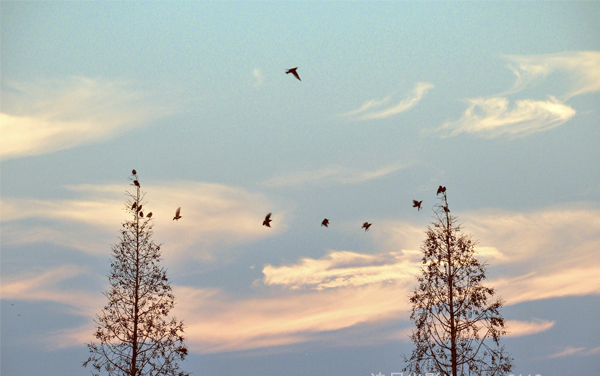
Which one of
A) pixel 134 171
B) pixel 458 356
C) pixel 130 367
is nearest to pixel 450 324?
pixel 458 356

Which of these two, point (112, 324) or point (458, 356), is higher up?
point (112, 324)

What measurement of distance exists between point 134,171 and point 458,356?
17.6 metres

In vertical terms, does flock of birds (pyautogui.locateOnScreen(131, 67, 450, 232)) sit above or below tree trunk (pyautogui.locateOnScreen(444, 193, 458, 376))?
above

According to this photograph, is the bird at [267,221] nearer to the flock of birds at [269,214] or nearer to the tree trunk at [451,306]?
the flock of birds at [269,214]

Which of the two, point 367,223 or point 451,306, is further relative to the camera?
point 367,223

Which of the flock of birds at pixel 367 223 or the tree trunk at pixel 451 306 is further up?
the flock of birds at pixel 367 223

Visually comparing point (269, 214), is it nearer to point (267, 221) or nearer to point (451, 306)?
point (267, 221)

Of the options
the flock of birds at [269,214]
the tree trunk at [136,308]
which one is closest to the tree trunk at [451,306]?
the flock of birds at [269,214]

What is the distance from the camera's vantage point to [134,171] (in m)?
29.5

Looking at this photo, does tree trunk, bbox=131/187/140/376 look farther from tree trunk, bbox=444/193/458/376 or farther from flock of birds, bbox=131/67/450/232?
tree trunk, bbox=444/193/458/376

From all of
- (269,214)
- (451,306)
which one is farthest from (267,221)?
(451,306)

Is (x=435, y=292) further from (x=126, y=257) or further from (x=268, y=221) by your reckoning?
(x=126, y=257)

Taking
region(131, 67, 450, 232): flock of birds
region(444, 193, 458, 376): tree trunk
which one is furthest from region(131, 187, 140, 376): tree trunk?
region(444, 193, 458, 376): tree trunk

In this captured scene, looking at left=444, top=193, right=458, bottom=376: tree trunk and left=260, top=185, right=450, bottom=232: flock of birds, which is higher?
left=260, top=185, right=450, bottom=232: flock of birds
